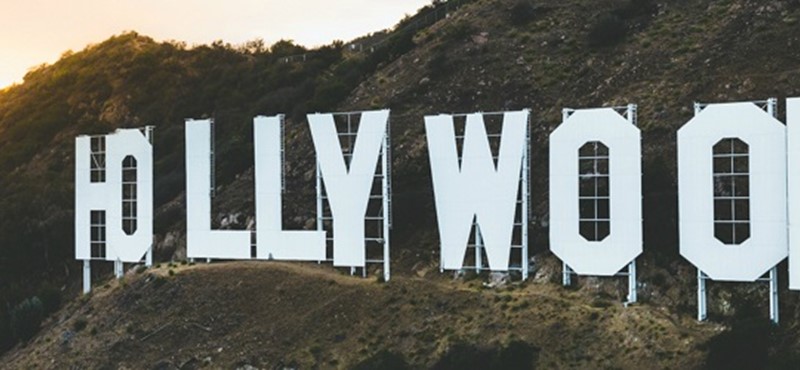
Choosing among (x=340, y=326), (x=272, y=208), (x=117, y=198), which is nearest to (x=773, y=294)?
(x=340, y=326)

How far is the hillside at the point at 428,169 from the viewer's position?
35.0 metres

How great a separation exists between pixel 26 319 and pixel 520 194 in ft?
75.8

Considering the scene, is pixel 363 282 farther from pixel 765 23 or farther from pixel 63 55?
pixel 63 55

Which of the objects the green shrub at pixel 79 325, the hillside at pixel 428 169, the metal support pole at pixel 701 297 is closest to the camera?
the metal support pole at pixel 701 297

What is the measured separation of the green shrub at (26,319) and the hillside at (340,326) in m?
1.42

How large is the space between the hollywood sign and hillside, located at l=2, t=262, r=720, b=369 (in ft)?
3.54

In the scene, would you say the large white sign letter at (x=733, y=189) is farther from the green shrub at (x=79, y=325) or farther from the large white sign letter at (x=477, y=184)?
the green shrub at (x=79, y=325)

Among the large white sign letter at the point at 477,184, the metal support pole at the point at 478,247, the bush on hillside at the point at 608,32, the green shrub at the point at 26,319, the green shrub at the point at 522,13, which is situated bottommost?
the green shrub at the point at 26,319

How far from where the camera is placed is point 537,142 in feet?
153

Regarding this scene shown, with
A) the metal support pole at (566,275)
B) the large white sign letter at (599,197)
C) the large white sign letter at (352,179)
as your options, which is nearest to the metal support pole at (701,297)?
the large white sign letter at (599,197)

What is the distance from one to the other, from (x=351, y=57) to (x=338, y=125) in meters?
12.8

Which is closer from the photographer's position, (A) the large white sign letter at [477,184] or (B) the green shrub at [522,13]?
(A) the large white sign letter at [477,184]

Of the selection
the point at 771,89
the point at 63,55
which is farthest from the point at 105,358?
the point at 63,55

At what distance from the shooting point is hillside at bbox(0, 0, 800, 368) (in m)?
35.0
